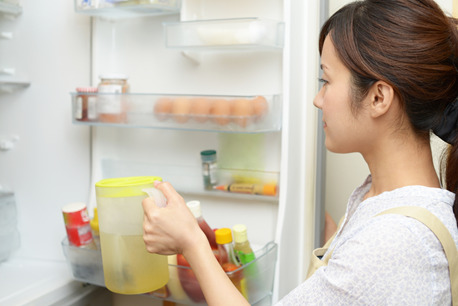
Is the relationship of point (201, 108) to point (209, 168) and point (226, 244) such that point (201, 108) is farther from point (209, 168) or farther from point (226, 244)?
point (226, 244)

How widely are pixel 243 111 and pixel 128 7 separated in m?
0.44

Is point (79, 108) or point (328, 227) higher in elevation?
point (79, 108)

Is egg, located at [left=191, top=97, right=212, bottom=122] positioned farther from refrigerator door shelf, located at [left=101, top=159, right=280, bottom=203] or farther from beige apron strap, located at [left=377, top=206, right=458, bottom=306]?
beige apron strap, located at [left=377, top=206, right=458, bottom=306]

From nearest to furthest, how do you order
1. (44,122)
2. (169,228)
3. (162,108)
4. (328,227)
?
(169,228) → (162,108) → (328,227) → (44,122)

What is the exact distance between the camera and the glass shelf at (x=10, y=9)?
143 centimetres

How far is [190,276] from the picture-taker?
113 cm

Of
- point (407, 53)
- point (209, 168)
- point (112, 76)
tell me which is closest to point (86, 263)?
point (209, 168)

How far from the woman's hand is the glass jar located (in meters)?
0.51

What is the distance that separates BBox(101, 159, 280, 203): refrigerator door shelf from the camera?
4.21 feet

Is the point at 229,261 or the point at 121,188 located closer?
the point at 121,188

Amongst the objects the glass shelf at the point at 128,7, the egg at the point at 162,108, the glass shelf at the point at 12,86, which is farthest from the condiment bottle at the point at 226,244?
the glass shelf at the point at 12,86

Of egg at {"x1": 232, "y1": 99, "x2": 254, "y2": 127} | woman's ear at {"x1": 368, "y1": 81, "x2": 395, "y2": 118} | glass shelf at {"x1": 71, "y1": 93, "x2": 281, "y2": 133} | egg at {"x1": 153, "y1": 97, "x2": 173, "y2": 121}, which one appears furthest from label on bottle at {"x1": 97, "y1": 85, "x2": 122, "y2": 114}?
woman's ear at {"x1": 368, "y1": 81, "x2": 395, "y2": 118}

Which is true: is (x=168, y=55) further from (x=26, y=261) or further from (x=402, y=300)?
(x=402, y=300)

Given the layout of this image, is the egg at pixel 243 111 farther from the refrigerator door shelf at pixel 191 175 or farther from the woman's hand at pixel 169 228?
the woman's hand at pixel 169 228
